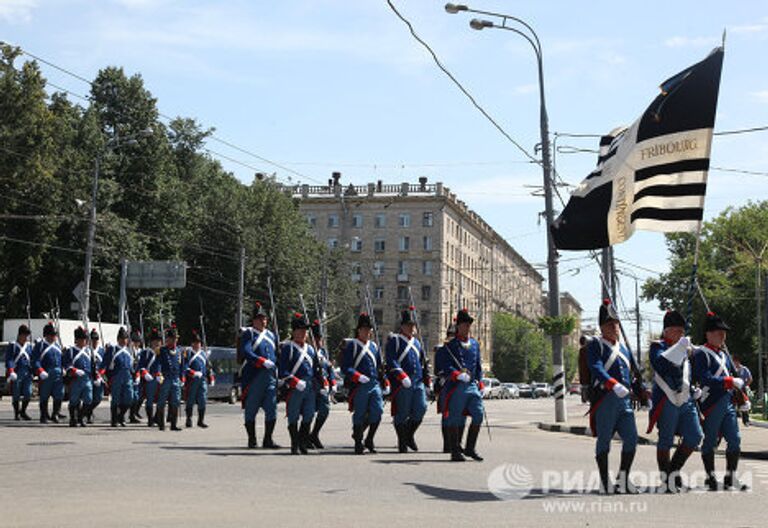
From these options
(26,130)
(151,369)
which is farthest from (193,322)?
(151,369)

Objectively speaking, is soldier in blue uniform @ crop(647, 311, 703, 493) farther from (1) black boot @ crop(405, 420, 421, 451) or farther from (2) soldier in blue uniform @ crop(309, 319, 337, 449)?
(2) soldier in blue uniform @ crop(309, 319, 337, 449)

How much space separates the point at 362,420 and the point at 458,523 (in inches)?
265

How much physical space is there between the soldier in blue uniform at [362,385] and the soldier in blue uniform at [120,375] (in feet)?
23.2

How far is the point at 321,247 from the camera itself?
77875mm

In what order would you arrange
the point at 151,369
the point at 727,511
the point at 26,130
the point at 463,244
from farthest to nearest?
the point at 463,244, the point at 26,130, the point at 151,369, the point at 727,511

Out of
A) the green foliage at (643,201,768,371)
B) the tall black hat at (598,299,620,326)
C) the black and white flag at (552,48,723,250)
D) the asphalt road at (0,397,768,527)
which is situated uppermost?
the green foliage at (643,201,768,371)

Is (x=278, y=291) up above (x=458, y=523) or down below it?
above

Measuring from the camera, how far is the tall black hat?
11570 millimetres

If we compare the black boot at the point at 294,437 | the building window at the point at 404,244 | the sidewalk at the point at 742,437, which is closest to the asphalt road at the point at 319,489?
the black boot at the point at 294,437

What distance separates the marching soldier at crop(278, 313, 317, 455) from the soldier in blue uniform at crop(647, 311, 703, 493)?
549cm

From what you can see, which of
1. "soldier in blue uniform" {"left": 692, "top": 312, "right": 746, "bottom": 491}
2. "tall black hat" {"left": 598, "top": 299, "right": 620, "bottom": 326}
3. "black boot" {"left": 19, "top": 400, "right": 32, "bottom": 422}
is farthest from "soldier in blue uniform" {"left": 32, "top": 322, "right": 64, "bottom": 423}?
"soldier in blue uniform" {"left": 692, "top": 312, "right": 746, "bottom": 491}

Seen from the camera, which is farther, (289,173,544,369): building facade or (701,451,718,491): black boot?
(289,173,544,369): building facade

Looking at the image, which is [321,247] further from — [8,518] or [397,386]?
[8,518]

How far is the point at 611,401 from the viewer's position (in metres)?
11.1
